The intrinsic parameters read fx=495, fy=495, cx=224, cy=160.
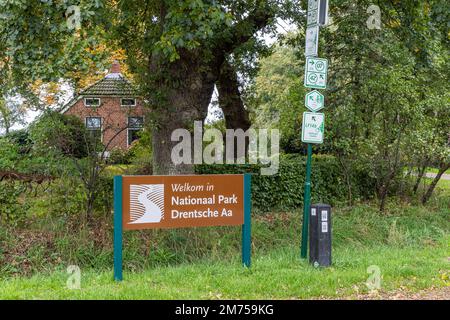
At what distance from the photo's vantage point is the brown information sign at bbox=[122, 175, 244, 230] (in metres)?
6.81

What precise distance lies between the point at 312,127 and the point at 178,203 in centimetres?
250

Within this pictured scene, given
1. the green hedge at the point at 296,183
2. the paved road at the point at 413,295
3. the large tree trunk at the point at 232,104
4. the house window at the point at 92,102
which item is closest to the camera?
the paved road at the point at 413,295

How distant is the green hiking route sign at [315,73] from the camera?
795cm

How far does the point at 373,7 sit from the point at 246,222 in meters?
7.24

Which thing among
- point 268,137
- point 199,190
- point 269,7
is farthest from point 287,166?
point 199,190

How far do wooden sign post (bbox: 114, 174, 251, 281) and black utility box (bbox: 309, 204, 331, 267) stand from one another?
0.99m

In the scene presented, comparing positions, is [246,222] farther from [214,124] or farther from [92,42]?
[214,124]

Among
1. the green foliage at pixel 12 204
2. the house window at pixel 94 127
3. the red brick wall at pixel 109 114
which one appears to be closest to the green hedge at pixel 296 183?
the red brick wall at pixel 109 114

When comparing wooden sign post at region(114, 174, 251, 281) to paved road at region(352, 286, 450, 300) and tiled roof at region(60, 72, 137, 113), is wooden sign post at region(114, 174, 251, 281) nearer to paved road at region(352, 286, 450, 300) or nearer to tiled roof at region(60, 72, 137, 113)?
paved road at region(352, 286, 450, 300)

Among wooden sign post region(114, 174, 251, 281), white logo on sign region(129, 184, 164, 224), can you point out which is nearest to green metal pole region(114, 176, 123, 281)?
wooden sign post region(114, 174, 251, 281)

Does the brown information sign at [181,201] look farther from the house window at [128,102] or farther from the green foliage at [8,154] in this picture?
the green foliage at [8,154]

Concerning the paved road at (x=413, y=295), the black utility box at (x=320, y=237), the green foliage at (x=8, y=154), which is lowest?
the paved road at (x=413, y=295)

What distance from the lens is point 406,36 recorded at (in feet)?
36.7

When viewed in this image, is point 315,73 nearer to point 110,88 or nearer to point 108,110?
point 108,110
